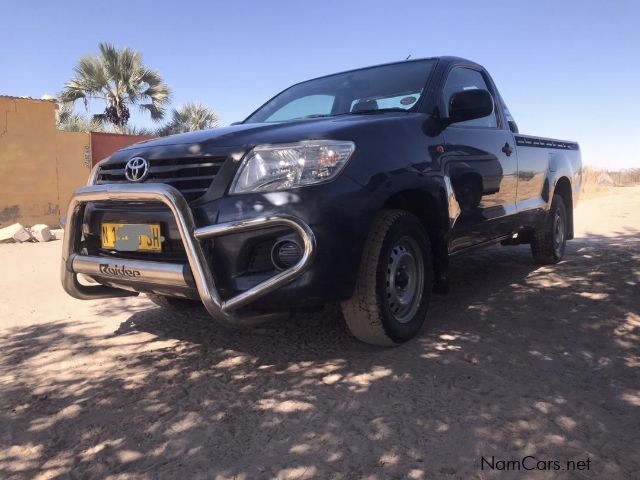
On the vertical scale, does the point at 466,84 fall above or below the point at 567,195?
above

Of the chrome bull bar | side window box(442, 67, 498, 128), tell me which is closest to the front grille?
the chrome bull bar

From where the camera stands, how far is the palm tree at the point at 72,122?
17.5 m

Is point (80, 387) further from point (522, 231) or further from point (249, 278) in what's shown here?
point (522, 231)

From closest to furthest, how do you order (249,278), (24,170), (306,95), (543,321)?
(249,278)
(543,321)
(306,95)
(24,170)

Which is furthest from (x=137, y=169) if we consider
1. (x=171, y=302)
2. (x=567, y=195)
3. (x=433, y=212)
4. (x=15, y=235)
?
(x=15, y=235)

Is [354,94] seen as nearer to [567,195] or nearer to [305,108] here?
[305,108]

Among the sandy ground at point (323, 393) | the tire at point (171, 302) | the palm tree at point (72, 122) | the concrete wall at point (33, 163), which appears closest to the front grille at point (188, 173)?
the sandy ground at point (323, 393)

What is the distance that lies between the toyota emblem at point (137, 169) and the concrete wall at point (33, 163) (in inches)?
393

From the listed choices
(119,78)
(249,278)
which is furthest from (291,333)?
(119,78)

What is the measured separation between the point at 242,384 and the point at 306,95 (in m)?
2.44

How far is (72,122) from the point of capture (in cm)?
1777

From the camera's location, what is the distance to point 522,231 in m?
4.90

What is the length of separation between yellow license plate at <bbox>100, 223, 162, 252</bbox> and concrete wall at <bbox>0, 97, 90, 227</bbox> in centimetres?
981

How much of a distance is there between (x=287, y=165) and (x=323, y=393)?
1.14m
